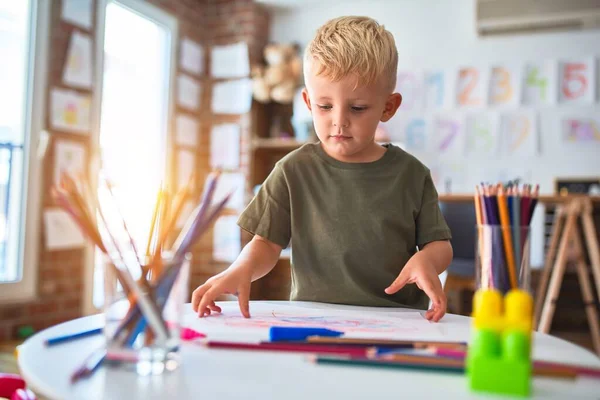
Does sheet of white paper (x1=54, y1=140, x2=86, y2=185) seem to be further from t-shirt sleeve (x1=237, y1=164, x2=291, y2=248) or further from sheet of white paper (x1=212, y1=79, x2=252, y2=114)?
t-shirt sleeve (x1=237, y1=164, x2=291, y2=248)

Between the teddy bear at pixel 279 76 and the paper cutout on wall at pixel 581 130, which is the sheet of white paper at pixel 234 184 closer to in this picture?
the teddy bear at pixel 279 76

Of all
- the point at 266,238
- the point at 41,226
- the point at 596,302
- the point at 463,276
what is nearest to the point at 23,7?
the point at 41,226

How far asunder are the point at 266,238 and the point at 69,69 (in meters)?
2.00

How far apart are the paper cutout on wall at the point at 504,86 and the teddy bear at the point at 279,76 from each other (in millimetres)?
1178

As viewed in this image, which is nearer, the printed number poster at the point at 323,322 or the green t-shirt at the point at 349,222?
the printed number poster at the point at 323,322

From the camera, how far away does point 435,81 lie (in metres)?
3.55

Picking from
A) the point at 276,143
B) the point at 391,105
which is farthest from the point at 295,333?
the point at 276,143

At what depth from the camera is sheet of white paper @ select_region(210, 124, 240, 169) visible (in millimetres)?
3623

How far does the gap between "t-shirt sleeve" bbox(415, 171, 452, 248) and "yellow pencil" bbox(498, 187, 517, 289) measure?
0.83 ft

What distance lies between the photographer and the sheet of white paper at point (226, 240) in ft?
11.7

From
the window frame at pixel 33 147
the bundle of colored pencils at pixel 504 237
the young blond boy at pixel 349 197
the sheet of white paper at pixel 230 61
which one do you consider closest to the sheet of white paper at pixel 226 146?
the sheet of white paper at pixel 230 61

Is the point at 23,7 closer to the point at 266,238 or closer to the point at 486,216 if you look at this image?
the point at 266,238

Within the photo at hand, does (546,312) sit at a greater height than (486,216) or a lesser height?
lesser

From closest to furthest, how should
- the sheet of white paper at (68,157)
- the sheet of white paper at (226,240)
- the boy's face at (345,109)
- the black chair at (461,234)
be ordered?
1. the boy's face at (345,109)
2. the sheet of white paper at (68,157)
3. the black chair at (461,234)
4. the sheet of white paper at (226,240)
